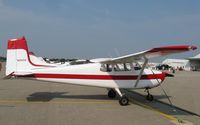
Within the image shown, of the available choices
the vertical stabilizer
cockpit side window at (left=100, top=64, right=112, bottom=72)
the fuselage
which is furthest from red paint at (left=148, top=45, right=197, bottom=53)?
the vertical stabilizer

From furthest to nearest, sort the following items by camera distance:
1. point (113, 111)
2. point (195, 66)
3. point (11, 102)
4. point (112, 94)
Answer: point (195, 66) → point (112, 94) → point (11, 102) → point (113, 111)

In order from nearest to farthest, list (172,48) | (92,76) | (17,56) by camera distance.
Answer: (172,48) → (17,56) → (92,76)

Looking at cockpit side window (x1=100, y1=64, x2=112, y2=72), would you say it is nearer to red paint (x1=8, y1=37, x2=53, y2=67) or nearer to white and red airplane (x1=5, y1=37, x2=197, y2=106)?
white and red airplane (x1=5, y1=37, x2=197, y2=106)

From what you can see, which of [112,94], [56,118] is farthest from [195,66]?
[56,118]

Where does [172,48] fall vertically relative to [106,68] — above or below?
above

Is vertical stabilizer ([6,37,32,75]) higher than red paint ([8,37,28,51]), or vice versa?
red paint ([8,37,28,51])

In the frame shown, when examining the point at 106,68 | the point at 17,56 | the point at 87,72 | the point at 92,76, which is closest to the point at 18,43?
the point at 17,56

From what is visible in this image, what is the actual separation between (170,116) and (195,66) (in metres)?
72.1

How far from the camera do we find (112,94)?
11758mm

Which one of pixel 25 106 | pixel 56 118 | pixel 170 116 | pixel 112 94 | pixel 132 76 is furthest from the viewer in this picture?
pixel 112 94

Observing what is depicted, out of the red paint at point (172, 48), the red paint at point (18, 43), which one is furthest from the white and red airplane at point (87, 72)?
the red paint at point (172, 48)

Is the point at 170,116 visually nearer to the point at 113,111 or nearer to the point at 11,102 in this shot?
the point at 113,111

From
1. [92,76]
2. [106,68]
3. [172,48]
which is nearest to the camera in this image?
[172,48]

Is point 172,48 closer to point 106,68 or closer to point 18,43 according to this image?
point 106,68
